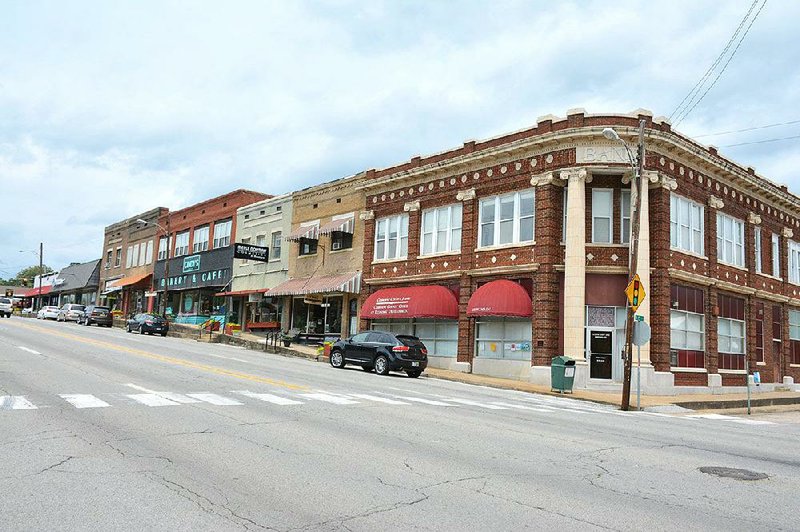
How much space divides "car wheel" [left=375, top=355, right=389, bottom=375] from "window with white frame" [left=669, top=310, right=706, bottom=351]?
11.0 metres

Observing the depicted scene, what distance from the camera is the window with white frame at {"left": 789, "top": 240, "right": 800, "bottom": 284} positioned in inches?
1385

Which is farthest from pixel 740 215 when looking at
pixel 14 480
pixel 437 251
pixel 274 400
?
pixel 14 480

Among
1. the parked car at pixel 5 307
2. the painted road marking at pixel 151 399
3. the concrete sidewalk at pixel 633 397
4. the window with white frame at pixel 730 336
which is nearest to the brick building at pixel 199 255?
the parked car at pixel 5 307

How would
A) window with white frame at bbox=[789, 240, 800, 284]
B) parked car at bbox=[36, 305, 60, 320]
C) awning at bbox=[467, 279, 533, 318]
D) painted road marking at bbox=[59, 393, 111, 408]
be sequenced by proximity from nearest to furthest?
1. painted road marking at bbox=[59, 393, 111, 408]
2. awning at bbox=[467, 279, 533, 318]
3. window with white frame at bbox=[789, 240, 800, 284]
4. parked car at bbox=[36, 305, 60, 320]

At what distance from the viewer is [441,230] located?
3089 cm

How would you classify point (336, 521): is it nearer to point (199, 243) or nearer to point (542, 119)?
point (542, 119)

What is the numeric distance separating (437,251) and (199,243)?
86.0ft

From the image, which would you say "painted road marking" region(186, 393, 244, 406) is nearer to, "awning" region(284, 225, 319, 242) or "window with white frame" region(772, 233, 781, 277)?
"awning" region(284, 225, 319, 242)

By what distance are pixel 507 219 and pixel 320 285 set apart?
12.2 meters

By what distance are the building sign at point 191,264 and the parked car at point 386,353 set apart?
27.0m

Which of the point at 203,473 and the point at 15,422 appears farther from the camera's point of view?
the point at 15,422

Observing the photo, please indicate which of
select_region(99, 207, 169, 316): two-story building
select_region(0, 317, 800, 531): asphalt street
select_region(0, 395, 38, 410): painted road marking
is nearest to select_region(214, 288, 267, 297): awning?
select_region(99, 207, 169, 316): two-story building

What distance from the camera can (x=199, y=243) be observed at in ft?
166

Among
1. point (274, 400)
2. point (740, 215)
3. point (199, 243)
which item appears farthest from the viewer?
point (199, 243)
